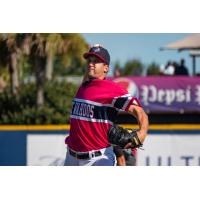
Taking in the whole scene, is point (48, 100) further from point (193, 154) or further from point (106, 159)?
point (106, 159)

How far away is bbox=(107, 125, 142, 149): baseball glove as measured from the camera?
6.41 meters

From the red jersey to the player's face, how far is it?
0.19ft

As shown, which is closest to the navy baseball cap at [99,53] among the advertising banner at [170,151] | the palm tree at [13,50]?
the advertising banner at [170,151]

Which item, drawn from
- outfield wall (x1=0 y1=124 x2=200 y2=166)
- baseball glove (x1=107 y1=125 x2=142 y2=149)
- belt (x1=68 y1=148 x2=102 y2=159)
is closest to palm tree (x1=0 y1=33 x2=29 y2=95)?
outfield wall (x1=0 y1=124 x2=200 y2=166)

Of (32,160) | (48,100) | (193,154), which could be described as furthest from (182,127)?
(48,100)

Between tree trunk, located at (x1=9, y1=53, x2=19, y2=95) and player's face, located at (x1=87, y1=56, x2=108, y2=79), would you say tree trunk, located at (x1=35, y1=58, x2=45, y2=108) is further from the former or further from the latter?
player's face, located at (x1=87, y1=56, x2=108, y2=79)

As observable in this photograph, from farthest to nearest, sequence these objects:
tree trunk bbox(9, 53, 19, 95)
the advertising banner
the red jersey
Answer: tree trunk bbox(9, 53, 19, 95)
the advertising banner
the red jersey

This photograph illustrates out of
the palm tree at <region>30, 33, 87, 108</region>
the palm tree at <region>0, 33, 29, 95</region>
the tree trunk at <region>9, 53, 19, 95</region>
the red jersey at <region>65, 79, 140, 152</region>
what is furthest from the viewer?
the tree trunk at <region>9, 53, 19, 95</region>

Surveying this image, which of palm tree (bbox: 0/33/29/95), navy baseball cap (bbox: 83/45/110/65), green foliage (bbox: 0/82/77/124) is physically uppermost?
navy baseball cap (bbox: 83/45/110/65)

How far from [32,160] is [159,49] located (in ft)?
21.0

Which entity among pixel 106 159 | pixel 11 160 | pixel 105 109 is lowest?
pixel 11 160

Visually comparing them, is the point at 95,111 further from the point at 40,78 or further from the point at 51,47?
the point at 40,78

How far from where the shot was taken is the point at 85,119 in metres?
6.55

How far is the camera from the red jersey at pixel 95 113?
21.5ft
